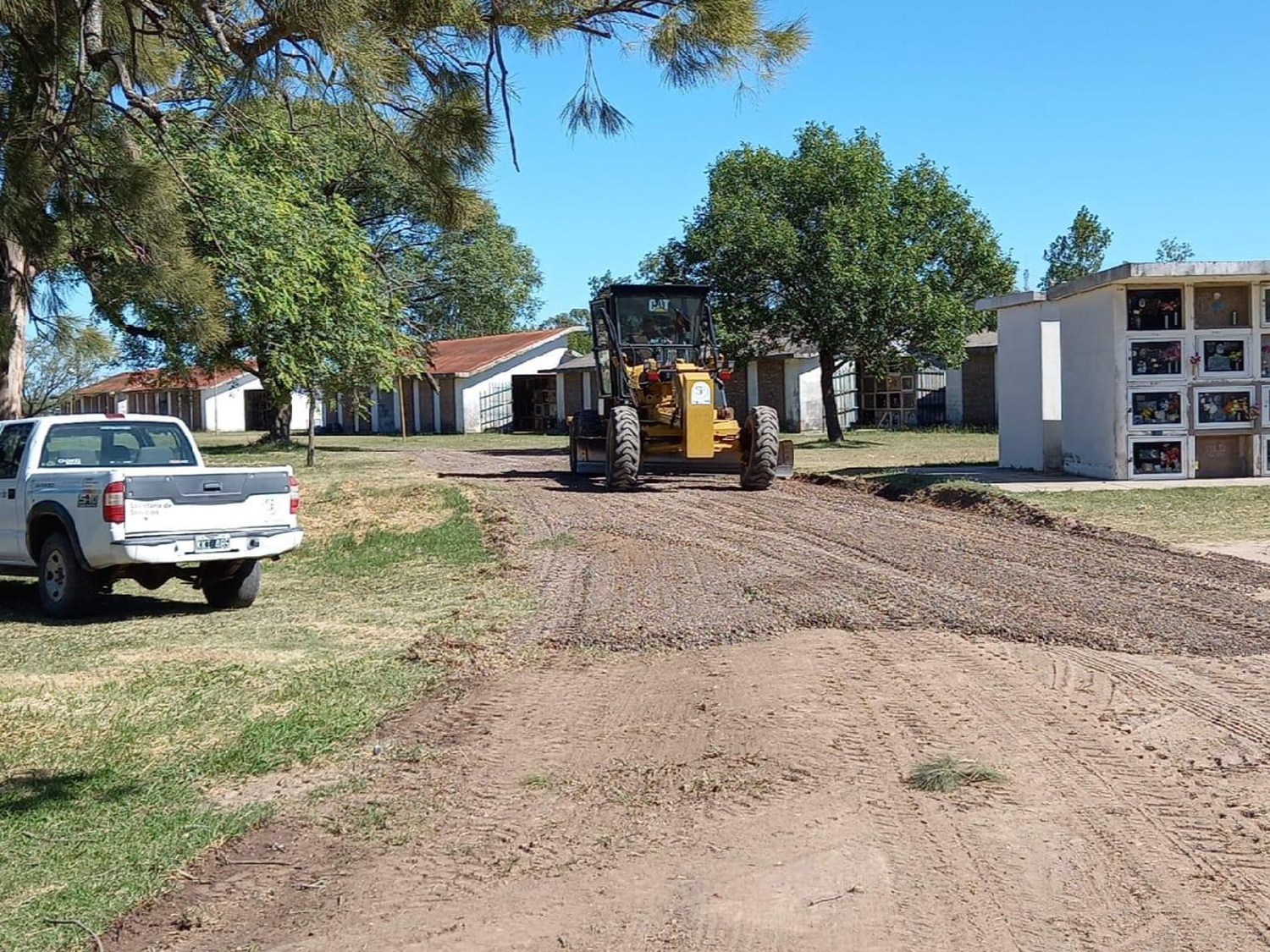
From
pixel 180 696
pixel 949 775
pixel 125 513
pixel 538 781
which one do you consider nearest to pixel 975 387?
pixel 125 513

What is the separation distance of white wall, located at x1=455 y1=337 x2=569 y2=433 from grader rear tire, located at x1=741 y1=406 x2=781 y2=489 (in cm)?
3061

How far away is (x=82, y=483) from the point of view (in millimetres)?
10836

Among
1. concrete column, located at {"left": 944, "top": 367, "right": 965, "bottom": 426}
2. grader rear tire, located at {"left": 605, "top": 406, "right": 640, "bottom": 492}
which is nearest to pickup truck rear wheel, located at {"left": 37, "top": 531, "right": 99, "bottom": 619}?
grader rear tire, located at {"left": 605, "top": 406, "right": 640, "bottom": 492}

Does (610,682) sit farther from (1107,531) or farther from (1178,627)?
(1107,531)

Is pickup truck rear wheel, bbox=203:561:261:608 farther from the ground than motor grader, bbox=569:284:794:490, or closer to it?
closer to it

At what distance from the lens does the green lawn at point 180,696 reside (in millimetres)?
5508

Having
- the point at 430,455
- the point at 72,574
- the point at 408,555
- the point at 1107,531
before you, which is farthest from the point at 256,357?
the point at 1107,531

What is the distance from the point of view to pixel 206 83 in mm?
8719

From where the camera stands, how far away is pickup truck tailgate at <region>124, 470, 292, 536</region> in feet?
34.9

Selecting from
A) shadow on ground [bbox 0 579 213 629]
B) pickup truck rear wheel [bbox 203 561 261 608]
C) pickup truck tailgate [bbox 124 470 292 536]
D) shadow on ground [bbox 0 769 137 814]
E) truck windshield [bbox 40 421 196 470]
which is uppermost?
truck windshield [bbox 40 421 196 470]

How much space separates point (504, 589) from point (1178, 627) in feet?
18.4

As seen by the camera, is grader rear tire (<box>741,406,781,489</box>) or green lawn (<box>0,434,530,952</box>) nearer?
green lawn (<box>0,434,530,952</box>)

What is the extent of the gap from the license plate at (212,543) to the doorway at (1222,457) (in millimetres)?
14831

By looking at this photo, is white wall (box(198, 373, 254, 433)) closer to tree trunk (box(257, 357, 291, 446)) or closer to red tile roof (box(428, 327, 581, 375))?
red tile roof (box(428, 327, 581, 375))
